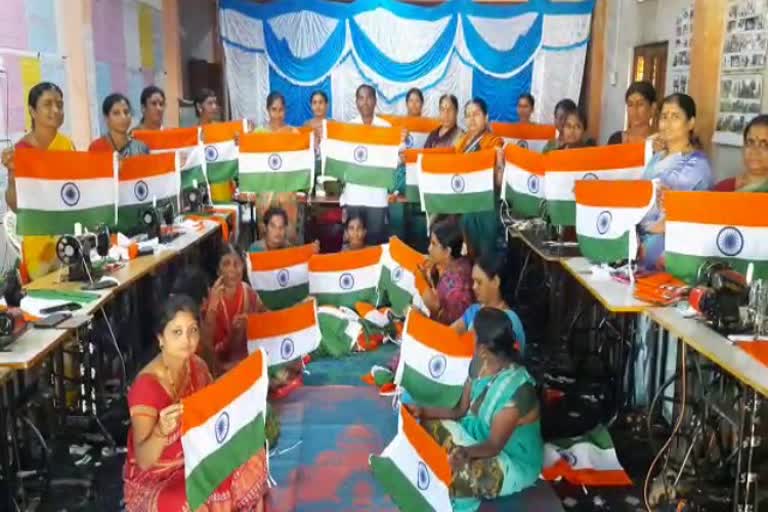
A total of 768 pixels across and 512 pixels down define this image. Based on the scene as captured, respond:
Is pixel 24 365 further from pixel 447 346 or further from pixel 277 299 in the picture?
pixel 277 299

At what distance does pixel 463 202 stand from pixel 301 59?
4.35 metres

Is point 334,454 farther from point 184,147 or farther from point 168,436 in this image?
point 184,147

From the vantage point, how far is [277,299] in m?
5.02

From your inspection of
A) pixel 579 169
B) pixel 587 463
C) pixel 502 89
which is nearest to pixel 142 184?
pixel 579 169

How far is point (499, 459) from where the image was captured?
121 inches

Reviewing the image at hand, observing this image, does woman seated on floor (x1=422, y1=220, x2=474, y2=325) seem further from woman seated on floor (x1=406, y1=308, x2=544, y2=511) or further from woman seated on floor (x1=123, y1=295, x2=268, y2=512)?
woman seated on floor (x1=123, y1=295, x2=268, y2=512)

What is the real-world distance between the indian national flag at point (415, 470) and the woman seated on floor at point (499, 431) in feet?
1.48

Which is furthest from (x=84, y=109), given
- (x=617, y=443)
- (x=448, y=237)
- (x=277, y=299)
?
(x=617, y=443)

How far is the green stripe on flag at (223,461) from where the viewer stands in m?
2.19

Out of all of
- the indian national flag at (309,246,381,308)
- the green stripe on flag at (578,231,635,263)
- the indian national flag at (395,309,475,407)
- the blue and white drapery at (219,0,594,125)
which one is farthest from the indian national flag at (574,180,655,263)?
the blue and white drapery at (219,0,594,125)

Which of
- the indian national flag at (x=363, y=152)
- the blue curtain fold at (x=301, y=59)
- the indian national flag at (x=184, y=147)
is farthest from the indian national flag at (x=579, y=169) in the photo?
the blue curtain fold at (x=301, y=59)

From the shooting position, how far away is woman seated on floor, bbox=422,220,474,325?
4.50 metres

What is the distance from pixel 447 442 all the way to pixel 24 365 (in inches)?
64.9

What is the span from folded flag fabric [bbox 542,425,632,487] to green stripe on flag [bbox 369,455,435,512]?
1048mm
